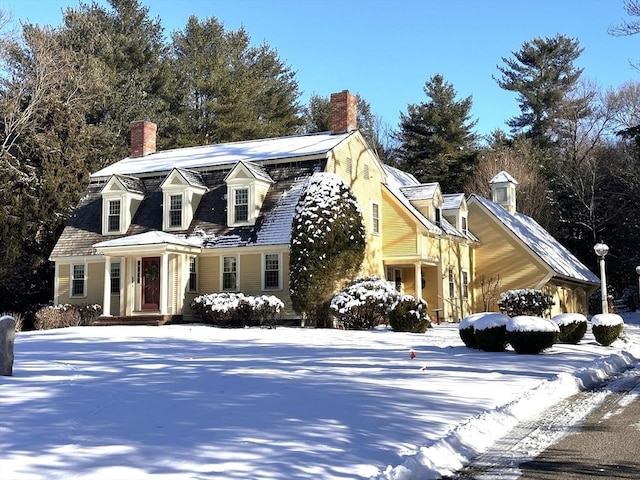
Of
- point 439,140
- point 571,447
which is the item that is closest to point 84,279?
point 571,447

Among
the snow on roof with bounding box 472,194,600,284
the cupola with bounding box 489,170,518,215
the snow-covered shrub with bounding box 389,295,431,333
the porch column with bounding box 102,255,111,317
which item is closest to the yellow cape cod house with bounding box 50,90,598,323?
the porch column with bounding box 102,255,111,317

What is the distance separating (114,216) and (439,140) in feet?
95.7

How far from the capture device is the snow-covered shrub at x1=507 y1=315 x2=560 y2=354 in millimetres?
14969

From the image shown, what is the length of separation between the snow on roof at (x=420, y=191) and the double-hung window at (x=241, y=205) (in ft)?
27.2

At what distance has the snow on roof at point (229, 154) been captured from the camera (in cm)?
2731

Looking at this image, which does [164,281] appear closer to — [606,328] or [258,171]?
[258,171]

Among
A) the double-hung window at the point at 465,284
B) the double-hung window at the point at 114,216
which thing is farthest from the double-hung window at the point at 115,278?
the double-hung window at the point at 465,284

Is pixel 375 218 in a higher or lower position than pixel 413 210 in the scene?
lower

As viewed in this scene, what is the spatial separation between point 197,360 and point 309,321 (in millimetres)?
11185

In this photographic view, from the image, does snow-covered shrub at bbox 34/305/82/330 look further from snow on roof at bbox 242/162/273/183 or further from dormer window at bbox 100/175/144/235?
snow on roof at bbox 242/162/273/183

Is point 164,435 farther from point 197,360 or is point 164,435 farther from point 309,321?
point 309,321

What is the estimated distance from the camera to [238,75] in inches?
1938

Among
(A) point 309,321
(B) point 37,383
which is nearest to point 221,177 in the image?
(A) point 309,321

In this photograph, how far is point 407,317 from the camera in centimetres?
2080
